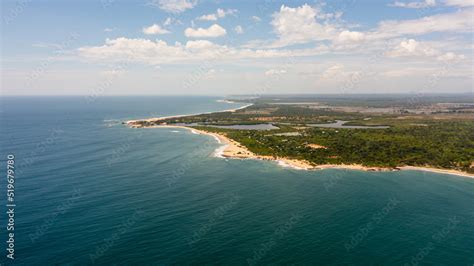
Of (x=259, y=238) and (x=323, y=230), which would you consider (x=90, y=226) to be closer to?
(x=259, y=238)

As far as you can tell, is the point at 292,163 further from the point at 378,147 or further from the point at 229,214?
the point at 229,214

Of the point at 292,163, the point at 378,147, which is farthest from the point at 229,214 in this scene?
the point at 378,147

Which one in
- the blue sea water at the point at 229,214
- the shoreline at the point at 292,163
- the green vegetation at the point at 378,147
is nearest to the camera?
the blue sea water at the point at 229,214

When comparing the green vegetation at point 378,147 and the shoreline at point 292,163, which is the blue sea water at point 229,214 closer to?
the shoreline at point 292,163

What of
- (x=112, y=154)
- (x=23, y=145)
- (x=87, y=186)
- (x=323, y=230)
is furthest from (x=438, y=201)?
(x=23, y=145)

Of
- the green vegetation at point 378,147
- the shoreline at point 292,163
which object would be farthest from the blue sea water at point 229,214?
the green vegetation at point 378,147

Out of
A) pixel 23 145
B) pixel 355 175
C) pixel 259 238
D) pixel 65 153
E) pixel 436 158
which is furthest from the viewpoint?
pixel 23 145

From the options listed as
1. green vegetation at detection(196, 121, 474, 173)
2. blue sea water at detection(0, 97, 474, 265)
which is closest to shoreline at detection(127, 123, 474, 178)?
green vegetation at detection(196, 121, 474, 173)

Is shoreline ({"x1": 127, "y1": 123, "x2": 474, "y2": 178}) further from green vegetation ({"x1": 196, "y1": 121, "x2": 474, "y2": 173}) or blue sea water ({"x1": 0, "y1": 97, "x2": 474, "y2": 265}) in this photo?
blue sea water ({"x1": 0, "y1": 97, "x2": 474, "y2": 265})

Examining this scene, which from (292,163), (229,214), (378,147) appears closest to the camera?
(229,214)
